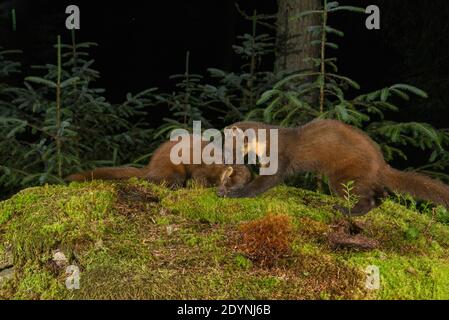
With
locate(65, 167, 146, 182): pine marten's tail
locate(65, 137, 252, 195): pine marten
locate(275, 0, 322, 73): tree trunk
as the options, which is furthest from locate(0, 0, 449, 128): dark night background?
locate(65, 167, 146, 182): pine marten's tail

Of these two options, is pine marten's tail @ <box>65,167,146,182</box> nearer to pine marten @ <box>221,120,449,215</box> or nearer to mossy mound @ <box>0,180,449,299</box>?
mossy mound @ <box>0,180,449,299</box>

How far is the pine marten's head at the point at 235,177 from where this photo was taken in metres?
5.11

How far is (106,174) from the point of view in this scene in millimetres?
5051

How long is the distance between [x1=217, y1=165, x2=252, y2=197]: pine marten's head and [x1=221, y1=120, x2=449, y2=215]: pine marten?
0.72 ft

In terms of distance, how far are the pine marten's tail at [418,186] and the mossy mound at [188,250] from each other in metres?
0.19

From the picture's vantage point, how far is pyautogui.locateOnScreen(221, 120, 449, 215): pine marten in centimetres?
453

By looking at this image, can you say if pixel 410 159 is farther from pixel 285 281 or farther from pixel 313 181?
pixel 285 281

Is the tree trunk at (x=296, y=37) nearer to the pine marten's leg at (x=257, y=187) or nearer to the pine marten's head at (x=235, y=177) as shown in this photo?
the pine marten's head at (x=235, y=177)

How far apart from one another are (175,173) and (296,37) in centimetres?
302

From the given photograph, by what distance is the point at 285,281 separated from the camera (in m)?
3.12

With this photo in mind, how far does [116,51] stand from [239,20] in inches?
125

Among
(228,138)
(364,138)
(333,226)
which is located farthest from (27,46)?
(333,226)

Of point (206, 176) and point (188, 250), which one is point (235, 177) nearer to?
point (206, 176)

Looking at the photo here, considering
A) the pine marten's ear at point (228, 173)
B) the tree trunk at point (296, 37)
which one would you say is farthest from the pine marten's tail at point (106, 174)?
the tree trunk at point (296, 37)
